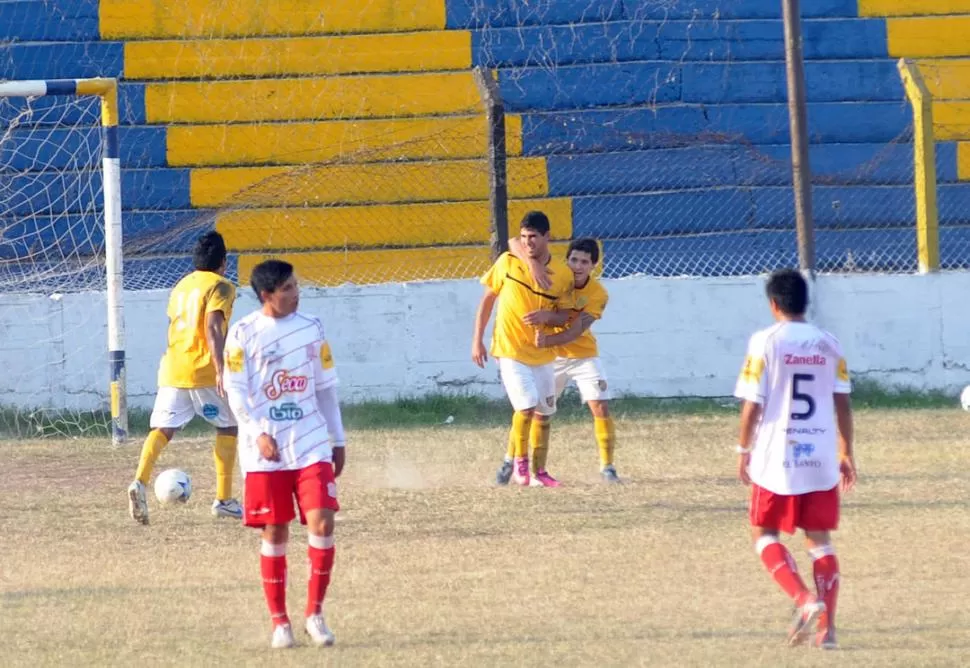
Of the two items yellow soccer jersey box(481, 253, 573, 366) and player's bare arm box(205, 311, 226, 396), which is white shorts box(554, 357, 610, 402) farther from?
player's bare arm box(205, 311, 226, 396)

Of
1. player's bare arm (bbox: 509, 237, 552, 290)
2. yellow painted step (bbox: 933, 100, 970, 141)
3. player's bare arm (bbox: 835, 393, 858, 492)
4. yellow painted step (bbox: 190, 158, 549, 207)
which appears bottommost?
player's bare arm (bbox: 835, 393, 858, 492)

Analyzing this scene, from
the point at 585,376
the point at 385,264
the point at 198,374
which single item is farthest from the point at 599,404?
the point at 385,264

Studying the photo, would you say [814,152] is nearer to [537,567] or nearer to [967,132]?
[967,132]

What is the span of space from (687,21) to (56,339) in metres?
7.76

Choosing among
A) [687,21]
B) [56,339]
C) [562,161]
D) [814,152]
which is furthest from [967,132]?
[56,339]

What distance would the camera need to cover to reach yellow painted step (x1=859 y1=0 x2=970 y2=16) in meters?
17.7

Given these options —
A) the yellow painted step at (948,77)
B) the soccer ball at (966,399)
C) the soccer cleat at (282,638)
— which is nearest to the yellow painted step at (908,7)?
the yellow painted step at (948,77)

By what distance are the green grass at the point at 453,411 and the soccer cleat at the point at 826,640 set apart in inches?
303

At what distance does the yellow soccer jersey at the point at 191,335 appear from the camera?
8.79m

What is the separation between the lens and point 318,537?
18.8 ft

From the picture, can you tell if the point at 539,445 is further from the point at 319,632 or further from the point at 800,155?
the point at 800,155

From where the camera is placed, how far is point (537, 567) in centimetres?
724

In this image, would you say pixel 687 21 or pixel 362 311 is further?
pixel 687 21

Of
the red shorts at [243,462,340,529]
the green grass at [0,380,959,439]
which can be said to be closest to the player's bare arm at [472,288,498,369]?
the green grass at [0,380,959,439]
